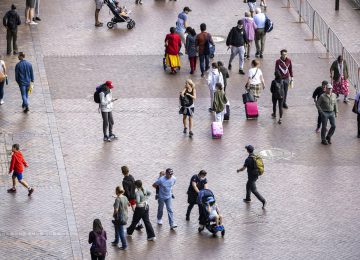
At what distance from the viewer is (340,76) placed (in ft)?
116

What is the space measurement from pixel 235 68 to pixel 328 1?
31.2 feet

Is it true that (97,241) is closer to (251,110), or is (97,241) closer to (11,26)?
(251,110)

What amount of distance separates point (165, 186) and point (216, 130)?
5.91 meters

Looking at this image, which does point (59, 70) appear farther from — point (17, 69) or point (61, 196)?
point (61, 196)

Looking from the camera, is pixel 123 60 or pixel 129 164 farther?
pixel 123 60

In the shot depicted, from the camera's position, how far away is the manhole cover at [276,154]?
3137cm

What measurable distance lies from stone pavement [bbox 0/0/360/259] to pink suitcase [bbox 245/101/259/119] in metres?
0.21

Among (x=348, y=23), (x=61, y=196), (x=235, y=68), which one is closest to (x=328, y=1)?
(x=348, y=23)

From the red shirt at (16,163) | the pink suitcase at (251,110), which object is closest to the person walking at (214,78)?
the pink suitcase at (251,110)

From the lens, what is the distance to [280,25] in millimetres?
43438

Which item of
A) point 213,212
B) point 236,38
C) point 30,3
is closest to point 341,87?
point 236,38

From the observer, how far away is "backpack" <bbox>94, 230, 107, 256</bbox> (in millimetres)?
24406

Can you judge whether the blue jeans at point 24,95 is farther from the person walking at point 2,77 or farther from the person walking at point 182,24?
the person walking at point 182,24

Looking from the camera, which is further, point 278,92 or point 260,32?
point 260,32
